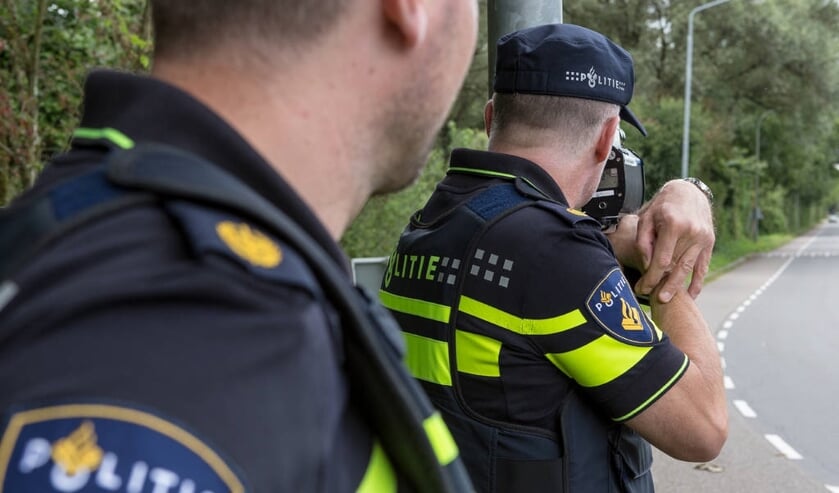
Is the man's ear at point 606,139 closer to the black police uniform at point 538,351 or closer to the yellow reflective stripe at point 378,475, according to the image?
the black police uniform at point 538,351

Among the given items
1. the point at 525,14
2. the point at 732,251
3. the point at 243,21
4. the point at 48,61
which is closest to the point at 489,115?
the point at 525,14

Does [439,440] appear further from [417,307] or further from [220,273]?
[417,307]

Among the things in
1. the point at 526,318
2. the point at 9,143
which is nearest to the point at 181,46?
the point at 526,318

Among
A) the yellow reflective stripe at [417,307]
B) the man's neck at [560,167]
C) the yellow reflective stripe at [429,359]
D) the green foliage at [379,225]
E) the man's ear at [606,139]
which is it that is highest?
the man's ear at [606,139]

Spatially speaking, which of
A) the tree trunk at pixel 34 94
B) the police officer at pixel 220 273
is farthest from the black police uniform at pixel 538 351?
the tree trunk at pixel 34 94

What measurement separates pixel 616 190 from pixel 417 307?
0.66 meters

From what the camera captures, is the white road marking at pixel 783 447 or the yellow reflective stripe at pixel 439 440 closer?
the yellow reflective stripe at pixel 439 440

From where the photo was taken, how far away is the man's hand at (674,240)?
5.68 ft

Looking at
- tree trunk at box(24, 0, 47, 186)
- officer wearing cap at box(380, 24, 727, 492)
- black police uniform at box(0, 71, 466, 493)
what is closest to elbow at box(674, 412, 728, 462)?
officer wearing cap at box(380, 24, 727, 492)

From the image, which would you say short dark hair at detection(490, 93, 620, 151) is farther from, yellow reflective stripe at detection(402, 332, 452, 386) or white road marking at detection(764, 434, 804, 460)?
white road marking at detection(764, 434, 804, 460)

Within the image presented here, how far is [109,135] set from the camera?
710mm

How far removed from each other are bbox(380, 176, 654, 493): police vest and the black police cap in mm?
253

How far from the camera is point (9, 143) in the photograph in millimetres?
4996

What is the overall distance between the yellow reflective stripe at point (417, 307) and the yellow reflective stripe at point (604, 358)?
1.00 ft
